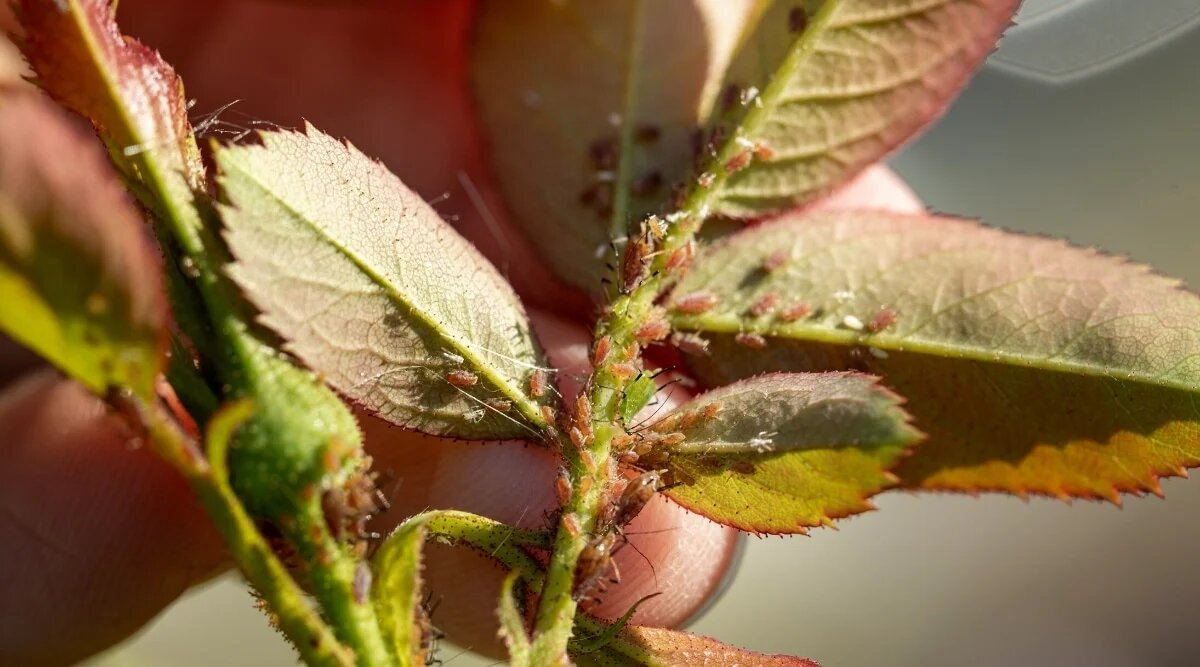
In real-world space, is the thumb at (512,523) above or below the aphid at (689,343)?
below

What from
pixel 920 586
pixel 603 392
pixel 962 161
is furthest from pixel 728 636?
pixel 603 392

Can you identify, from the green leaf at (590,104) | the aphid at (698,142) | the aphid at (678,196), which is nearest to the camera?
the aphid at (678,196)

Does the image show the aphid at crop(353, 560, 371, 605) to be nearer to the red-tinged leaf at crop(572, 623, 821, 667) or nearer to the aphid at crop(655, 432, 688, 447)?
the red-tinged leaf at crop(572, 623, 821, 667)

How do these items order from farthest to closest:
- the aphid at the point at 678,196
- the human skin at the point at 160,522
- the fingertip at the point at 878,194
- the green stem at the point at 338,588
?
the fingertip at the point at 878,194 → the human skin at the point at 160,522 → the aphid at the point at 678,196 → the green stem at the point at 338,588

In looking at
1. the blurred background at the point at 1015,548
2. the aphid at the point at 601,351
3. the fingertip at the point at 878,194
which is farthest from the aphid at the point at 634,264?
the blurred background at the point at 1015,548

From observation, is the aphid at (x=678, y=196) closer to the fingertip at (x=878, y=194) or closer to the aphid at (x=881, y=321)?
the aphid at (x=881, y=321)

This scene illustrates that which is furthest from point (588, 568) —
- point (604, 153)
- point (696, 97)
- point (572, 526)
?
point (696, 97)
